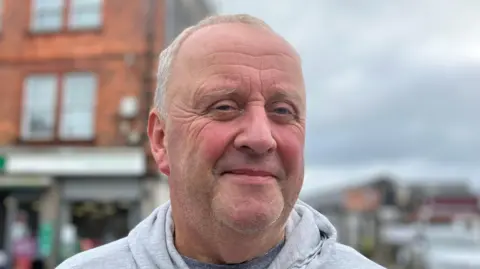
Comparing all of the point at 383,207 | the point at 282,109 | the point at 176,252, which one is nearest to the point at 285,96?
the point at 282,109

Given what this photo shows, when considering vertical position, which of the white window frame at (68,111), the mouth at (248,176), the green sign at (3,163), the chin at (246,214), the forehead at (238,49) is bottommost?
the green sign at (3,163)

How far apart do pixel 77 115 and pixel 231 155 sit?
1025 centimetres

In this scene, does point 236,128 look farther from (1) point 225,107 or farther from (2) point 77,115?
(2) point 77,115

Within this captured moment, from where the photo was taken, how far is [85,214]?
10.6 meters

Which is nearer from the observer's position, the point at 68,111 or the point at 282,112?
the point at 282,112

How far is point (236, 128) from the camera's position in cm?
110

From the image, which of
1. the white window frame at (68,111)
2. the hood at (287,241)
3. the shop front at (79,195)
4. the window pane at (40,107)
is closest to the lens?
the hood at (287,241)

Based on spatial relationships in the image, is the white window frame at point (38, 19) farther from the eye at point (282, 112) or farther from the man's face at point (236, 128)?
the eye at point (282, 112)

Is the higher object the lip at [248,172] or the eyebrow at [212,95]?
the eyebrow at [212,95]

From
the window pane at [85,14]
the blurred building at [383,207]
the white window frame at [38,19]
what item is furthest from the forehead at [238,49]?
the white window frame at [38,19]

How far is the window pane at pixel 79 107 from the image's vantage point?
10.7 m

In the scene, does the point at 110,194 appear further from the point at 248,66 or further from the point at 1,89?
the point at 248,66

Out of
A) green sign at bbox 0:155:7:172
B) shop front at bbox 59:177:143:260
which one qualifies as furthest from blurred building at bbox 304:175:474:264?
green sign at bbox 0:155:7:172

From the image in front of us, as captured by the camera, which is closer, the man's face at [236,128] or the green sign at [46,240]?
the man's face at [236,128]
